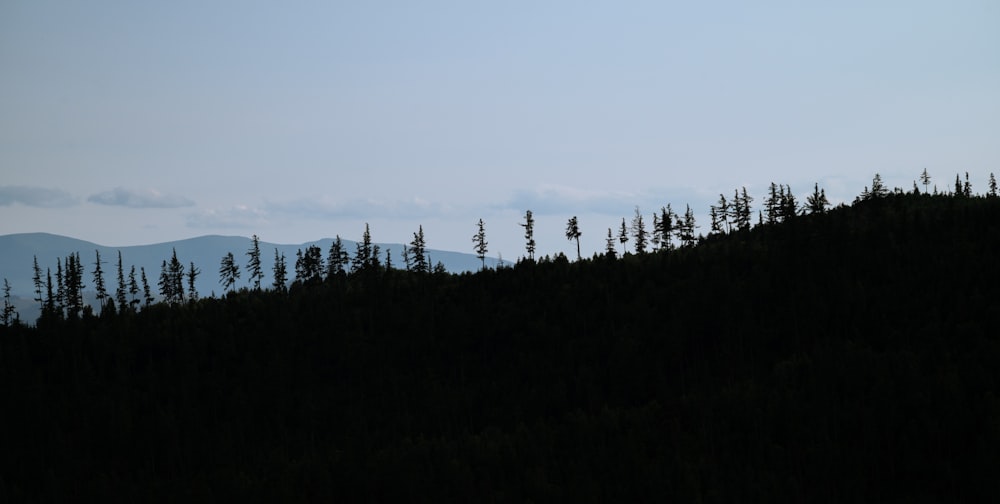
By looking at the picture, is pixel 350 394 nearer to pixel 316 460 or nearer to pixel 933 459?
pixel 316 460

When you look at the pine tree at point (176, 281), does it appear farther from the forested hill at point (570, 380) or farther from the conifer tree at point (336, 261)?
the conifer tree at point (336, 261)

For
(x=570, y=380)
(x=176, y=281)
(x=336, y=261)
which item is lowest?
(x=570, y=380)

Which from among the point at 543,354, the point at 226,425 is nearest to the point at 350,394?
the point at 226,425

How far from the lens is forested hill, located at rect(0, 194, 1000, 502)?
90188 mm

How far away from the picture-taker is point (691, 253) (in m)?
152

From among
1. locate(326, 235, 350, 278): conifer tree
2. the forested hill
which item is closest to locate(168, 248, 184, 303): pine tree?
the forested hill

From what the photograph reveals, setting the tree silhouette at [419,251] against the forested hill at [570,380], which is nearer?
the forested hill at [570,380]

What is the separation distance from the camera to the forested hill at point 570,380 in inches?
3551

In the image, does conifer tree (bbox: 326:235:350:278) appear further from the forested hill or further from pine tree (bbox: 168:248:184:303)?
pine tree (bbox: 168:248:184:303)

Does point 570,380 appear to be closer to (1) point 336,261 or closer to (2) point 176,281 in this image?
(1) point 336,261

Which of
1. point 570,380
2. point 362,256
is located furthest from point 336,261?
point 570,380

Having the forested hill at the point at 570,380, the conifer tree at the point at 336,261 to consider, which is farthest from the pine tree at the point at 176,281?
the conifer tree at the point at 336,261

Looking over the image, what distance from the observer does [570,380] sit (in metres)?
126

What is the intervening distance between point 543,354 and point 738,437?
43.7 metres
